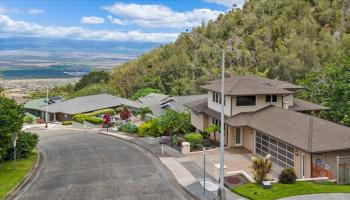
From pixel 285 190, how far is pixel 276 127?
8.85 meters

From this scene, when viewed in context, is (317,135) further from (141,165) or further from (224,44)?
(224,44)

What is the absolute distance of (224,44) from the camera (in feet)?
310

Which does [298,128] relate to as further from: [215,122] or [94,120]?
[94,120]

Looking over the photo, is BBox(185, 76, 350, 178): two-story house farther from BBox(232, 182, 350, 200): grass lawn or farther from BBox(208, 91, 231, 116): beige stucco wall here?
BBox(232, 182, 350, 200): grass lawn

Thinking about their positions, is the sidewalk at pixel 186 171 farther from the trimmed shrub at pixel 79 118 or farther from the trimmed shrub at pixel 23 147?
the trimmed shrub at pixel 79 118

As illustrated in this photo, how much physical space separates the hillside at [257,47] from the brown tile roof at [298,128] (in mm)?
38373

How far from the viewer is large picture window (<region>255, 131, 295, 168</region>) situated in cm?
2839

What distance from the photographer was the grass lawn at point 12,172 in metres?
25.6

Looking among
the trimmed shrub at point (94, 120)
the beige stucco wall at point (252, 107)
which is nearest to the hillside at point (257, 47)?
the trimmed shrub at point (94, 120)

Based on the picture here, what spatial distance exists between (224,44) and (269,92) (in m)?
59.3

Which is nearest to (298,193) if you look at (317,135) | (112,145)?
(317,135)

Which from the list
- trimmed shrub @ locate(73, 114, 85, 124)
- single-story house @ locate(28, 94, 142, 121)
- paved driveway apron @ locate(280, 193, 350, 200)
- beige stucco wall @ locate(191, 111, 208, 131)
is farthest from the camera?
single-story house @ locate(28, 94, 142, 121)

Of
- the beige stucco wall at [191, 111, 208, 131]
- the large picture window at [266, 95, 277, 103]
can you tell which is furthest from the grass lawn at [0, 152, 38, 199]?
the large picture window at [266, 95, 277, 103]

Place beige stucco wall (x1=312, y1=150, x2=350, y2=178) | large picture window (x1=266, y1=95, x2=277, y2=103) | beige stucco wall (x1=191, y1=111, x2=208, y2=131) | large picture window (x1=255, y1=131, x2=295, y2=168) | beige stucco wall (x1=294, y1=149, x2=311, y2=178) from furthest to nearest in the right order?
beige stucco wall (x1=191, y1=111, x2=208, y2=131)
large picture window (x1=266, y1=95, x2=277, y2=103)
large picture window (x1=255, y1=131, x2=295, y2=168)
beige stucco wall (x1=294, y1=149, x2=311, y2=178)
beige stucco wall (x1=312, y1=150, x2=350, y2=178)
